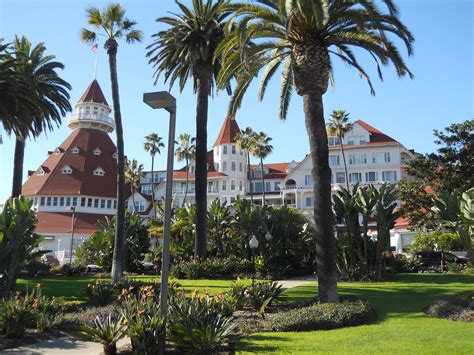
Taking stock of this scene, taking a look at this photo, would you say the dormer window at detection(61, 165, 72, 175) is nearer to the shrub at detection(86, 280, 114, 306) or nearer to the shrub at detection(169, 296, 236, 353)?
the shrub at detection(86, 280, 114, 306)

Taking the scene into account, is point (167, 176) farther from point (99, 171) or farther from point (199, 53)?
point (99, 171)

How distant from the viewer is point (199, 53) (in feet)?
92.6

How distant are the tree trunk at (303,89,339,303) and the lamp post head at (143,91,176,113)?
7104 millimetres

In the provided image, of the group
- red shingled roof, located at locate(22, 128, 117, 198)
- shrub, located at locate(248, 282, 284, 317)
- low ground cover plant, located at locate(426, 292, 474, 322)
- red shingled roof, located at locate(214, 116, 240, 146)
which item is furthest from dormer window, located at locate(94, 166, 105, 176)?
low ground cover plant, located at locate(426, 292, 474, 322)

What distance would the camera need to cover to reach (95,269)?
37.4m

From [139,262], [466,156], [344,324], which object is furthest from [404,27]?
[139,262]

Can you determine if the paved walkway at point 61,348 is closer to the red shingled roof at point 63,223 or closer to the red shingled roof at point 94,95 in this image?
the red shingled roof at point 63,223

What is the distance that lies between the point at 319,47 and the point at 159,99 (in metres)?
8.24

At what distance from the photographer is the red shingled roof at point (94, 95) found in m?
79.9

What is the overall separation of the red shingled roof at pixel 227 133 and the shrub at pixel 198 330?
73059 mm

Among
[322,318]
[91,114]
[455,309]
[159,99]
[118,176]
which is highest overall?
[91,114]

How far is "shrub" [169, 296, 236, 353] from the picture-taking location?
8.78m

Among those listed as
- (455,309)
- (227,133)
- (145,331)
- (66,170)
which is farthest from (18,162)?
(227,133)

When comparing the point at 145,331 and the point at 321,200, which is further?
the point at 321,200
